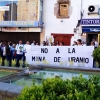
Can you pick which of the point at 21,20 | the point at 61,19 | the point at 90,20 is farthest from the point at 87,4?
the point at 21,20

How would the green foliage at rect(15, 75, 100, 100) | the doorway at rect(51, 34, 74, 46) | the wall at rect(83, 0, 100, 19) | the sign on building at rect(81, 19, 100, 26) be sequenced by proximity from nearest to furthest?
the green foliage at rect(15, 75, 100, 100) → the sign on building at rect(81, 19, 100, 26) → the wall at rect(83, 0, 100, 19) → the doorway at rect(51, 34, 74, 46)

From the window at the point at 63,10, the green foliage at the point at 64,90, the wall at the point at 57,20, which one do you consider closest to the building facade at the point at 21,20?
the wall at the point at 57,20

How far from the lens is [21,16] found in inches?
883

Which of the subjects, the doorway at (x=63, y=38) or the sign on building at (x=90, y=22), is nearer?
the sign on building at (x=90, y=22)

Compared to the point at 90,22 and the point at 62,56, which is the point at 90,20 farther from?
the point at 62,56

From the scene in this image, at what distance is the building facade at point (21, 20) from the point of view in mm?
21859

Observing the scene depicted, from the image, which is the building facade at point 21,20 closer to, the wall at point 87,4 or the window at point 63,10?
the window at point 63,10

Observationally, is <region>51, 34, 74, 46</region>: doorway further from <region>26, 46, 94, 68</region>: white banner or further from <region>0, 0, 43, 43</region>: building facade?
<region>26, 46, 94, 68</region>: white banner

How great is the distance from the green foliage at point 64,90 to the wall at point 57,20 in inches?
723

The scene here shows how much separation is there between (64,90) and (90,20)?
59.3 ft

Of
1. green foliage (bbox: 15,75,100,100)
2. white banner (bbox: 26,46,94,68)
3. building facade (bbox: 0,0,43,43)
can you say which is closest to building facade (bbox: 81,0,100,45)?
building facade (bbox: 0,0,43,43)

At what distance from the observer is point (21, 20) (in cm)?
2236

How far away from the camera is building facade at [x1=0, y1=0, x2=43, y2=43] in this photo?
71.7 ft

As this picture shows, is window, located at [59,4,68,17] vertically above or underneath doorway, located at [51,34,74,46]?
above
